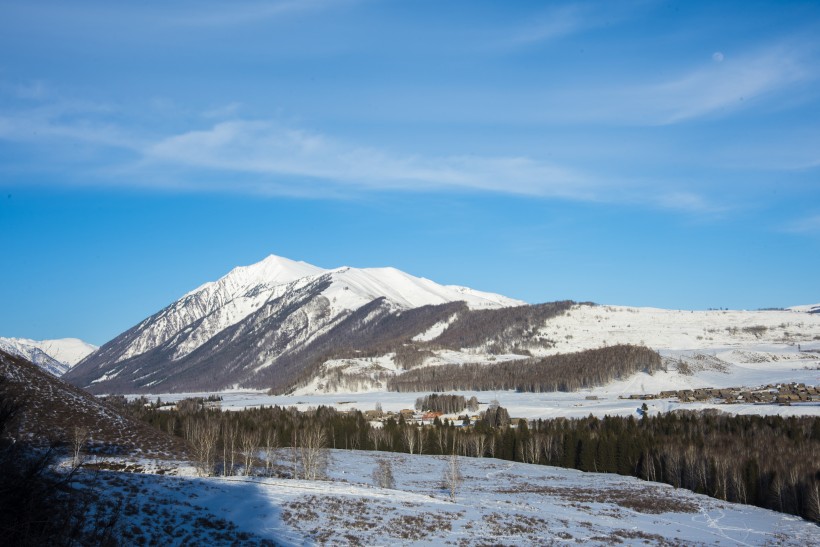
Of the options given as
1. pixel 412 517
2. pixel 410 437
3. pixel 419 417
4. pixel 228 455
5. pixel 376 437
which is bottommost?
pixel 228 455

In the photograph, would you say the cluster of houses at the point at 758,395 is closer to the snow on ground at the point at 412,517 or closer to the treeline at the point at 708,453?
the treeline at the point at 708,453

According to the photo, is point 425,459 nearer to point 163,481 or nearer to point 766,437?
point 766,437

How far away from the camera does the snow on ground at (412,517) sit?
39.1m

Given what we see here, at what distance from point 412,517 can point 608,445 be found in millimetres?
70306

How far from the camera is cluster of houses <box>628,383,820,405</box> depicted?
167 m

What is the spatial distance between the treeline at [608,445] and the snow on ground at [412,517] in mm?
8343

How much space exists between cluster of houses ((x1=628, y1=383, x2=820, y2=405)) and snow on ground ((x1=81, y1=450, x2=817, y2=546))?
103 m

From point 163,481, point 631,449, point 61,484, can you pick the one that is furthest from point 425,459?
point 61,484

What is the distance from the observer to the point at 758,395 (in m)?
175

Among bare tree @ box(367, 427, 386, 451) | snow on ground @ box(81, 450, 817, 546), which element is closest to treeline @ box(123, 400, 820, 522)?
bare tree @ box(367, 427, 386, 451)

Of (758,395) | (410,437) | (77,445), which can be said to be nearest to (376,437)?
(410,437)

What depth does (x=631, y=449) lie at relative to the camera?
10806 centimetres

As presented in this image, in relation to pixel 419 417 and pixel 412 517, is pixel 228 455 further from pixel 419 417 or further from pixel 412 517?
pixel 419 417

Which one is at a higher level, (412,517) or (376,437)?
(376,437)
